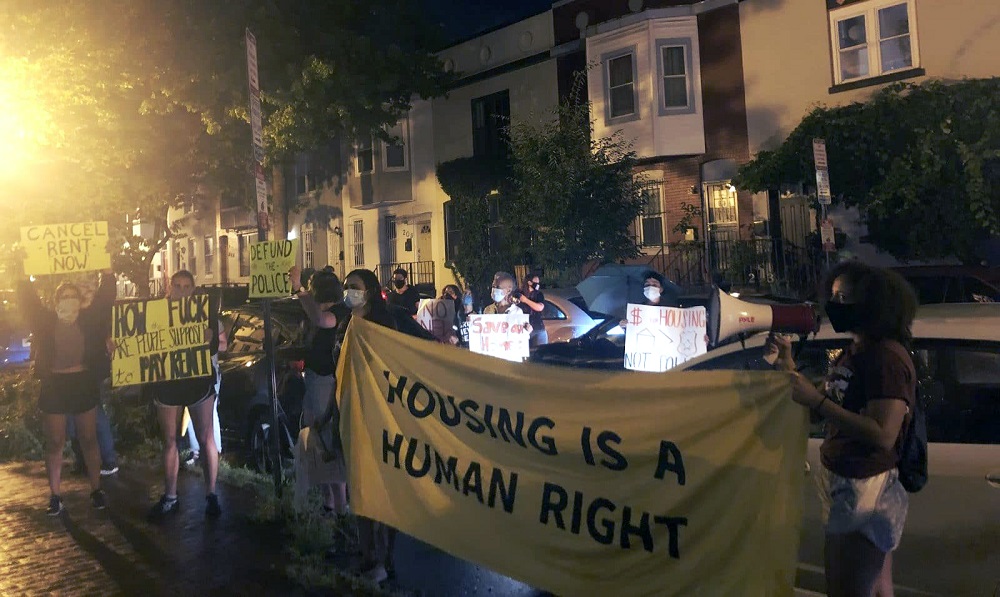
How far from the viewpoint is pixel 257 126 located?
279 inches

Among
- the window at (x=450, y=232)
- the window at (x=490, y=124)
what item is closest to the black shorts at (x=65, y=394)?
Result: the window at (x=490, y=124)

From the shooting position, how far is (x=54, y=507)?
23.7 ft

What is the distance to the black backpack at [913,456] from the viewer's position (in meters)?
3.25

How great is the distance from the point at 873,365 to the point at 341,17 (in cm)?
2157

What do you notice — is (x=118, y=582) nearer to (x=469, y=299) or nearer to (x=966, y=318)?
(x=966, y=318)

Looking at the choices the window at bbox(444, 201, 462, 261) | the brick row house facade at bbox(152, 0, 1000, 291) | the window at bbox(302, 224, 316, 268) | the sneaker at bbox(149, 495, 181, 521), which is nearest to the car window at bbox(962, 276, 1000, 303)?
the brick row house facade at bbox(152, 0, 1000, 291)

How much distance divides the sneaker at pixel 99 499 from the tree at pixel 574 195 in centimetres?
1091

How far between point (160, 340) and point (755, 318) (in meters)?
4.96

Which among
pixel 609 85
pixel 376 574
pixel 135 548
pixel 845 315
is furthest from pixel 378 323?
pixel 609 85

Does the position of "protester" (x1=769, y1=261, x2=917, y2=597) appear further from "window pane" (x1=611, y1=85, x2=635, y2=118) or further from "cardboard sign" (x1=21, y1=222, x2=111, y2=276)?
"window pane" (x1=611, y1=85, x2=635, y2=118)

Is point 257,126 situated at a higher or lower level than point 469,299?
higher

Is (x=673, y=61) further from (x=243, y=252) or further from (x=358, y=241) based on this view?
(x=243, y=252)

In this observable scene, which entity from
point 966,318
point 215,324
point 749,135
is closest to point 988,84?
point 749,135

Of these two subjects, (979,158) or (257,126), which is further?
(979,158)
